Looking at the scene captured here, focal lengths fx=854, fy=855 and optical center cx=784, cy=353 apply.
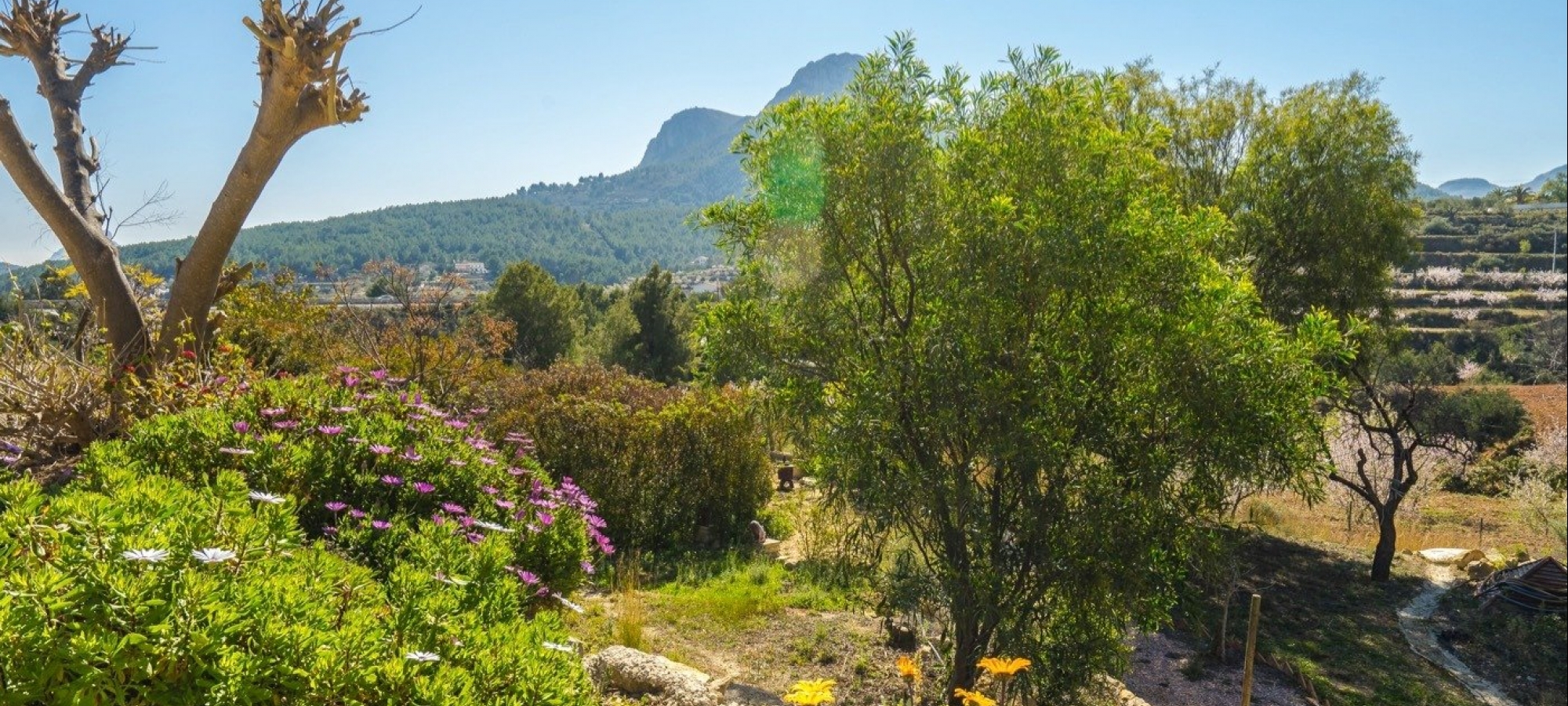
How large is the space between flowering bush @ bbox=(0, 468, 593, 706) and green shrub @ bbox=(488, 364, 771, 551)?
7402 millimetres

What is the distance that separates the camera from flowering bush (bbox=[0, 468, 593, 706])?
1.56m

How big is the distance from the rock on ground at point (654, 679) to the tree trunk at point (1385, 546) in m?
10.9

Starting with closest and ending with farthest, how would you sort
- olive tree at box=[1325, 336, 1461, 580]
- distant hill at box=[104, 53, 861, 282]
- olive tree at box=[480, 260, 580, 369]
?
1. olive tree at box=[1325, 336, 1461, 580]
2. olive tree at box=[480, 260, 580, 369]
3. distant hill at box=[104, 53, 861, 282]

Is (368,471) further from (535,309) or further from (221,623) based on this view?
(535,309)

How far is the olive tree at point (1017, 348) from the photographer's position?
4.68m

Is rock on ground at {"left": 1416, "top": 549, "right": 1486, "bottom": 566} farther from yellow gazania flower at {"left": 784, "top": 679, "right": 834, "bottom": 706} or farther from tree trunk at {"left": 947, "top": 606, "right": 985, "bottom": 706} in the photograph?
yellow gazania flower at {"left": 784, "top": 679, "right": 834, "bottom": 706}

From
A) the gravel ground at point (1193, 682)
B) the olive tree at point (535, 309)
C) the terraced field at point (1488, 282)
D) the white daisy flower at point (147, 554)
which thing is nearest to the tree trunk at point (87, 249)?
the white daisy flower at point (147, 554)

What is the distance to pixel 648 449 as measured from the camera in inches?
413

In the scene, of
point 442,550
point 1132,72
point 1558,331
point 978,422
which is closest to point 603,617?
point 978,422

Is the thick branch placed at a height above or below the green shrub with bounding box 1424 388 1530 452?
above

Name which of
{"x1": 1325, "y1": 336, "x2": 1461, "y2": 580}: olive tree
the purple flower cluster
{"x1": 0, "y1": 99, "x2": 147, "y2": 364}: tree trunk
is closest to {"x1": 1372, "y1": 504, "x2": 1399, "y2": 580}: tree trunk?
{"x1": 1325, "y1": 336, "x2": 1461, "y2": 580}: olive tree

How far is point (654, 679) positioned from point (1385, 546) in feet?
37.7

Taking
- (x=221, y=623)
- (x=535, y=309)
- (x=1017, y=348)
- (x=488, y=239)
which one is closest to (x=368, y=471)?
(x=221, y=623)

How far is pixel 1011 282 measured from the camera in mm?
4762
